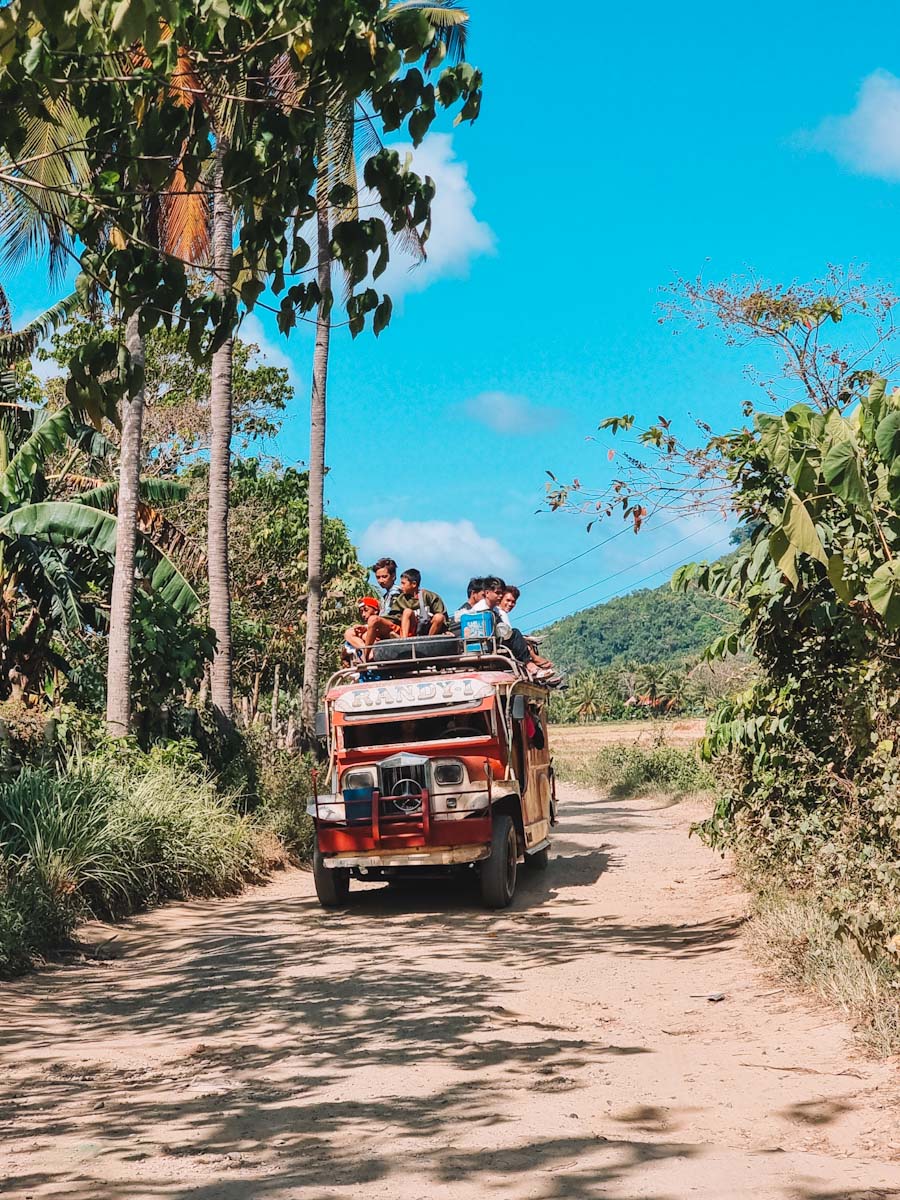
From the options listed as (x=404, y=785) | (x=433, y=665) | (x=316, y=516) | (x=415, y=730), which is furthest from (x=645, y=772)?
(x=404, y=785)

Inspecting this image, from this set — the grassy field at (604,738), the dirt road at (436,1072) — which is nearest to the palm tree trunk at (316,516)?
the dirt road at (436,1072)

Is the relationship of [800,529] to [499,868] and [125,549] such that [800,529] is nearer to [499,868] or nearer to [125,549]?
[499,868]

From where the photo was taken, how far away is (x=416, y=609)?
46.3 feet

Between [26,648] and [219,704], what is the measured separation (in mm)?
2789

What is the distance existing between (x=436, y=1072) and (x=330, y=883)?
6052 mm

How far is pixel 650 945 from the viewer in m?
10.0

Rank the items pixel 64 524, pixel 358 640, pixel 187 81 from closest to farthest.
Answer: pixel 187 81 < pixel 358 640 < pixel 64 524

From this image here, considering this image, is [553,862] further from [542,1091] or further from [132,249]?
[132,249]

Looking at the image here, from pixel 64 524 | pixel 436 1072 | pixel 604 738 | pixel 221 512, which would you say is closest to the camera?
pixel 436 1072

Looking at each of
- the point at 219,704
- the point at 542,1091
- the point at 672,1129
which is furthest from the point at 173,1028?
the point at 219,704

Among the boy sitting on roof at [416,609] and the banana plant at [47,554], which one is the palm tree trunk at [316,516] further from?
the boy sitting on roof at [416,609]

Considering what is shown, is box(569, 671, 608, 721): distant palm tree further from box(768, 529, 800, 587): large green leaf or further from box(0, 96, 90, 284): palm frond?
box(768, 529, 800, 587): large green leaf

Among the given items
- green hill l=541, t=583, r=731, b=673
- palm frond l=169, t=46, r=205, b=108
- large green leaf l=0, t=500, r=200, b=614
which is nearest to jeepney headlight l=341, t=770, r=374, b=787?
large green leaf l=0, t=500, r=200, b=614

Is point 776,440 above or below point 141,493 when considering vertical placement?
below
